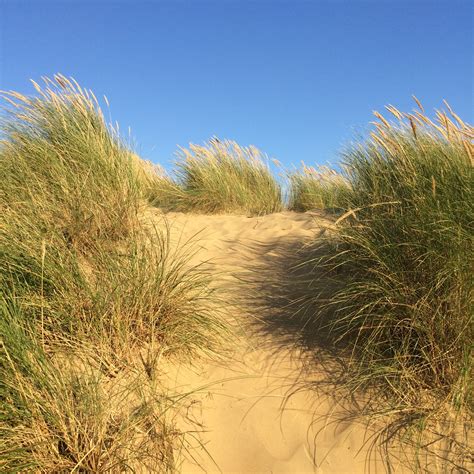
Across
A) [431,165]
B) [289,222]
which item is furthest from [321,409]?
[289,222]

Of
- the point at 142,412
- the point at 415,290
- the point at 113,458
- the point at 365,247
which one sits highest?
the point at 365,247

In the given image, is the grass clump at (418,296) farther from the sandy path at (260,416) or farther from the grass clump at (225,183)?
the grass clump at (225,183)

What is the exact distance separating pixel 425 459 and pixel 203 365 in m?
1.28

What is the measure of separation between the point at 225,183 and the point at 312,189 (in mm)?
1451

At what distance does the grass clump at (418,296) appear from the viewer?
6.98ft

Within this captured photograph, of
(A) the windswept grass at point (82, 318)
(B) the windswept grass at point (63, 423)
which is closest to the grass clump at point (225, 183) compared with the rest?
(A) the windswept grass at point (82, 318)

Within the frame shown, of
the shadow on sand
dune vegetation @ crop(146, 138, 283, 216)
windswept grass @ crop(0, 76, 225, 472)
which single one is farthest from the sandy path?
dune vegetation @ crop(146, 138, 283, 216)

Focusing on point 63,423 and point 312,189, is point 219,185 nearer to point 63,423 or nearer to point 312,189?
point 312,189

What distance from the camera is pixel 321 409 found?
227 cm

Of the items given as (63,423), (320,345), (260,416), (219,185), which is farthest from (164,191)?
(63,423)

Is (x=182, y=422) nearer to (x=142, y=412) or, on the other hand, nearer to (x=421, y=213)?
(x=142, y=412)

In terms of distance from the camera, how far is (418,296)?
2334 mm

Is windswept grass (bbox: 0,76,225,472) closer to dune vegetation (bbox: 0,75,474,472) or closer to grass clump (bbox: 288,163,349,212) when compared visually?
dune vegetation (bbox: 0,75,474,472)

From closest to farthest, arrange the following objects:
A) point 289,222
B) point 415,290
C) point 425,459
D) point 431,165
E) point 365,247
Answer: point 425,459 → point 415,290 → point 365,247 → point 431,165 → point 289,222
